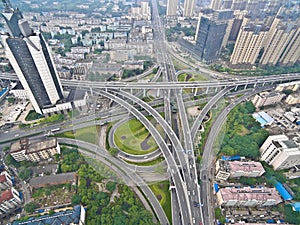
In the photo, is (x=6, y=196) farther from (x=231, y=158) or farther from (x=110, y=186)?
(x=231, y=158)

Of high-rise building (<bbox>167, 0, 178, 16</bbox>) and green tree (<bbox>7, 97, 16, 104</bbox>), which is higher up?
high-rise building (<bbox>167, 0, 178, 16</bbox>)

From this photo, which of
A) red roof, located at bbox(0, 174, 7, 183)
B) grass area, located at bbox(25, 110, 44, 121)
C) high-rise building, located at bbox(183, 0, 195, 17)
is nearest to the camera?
red roof, located at bbox(0, 174, 7, 183)

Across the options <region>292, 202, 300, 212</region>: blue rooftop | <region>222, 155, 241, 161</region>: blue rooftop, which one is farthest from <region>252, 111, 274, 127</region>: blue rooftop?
<region>292, 202, 300, 212</region>: blue rooftop

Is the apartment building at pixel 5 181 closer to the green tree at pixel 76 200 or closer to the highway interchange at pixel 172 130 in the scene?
the highway interchange at pixel 172 130

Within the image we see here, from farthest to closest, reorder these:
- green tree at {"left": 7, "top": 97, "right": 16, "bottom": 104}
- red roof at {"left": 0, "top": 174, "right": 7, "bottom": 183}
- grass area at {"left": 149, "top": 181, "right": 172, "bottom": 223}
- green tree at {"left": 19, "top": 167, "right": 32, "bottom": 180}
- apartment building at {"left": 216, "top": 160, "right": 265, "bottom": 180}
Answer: green tree at {"left": 7, "top": 97, "right": 16, "bottom": 104} → apartment building at {"left": 216, "top": 160, "right": 265, "bottom": 180} → green tree at {"left": 19, "top": 167, "right": 32, "bottom": 180} → red roof at {"left": 0, "top": 174, "right": 7, "bottom": 183} → grass area at {"left": 149, "top": 181, "right": 172, "bottom": 223}

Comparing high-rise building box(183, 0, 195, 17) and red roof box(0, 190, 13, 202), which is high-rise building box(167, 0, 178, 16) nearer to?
high-rise building box(183, 0, 195, 17)

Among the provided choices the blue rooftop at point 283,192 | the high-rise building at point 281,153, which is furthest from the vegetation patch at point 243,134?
the blue rooftop at point 283,192

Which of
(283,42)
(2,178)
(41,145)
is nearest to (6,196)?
(2,178)
